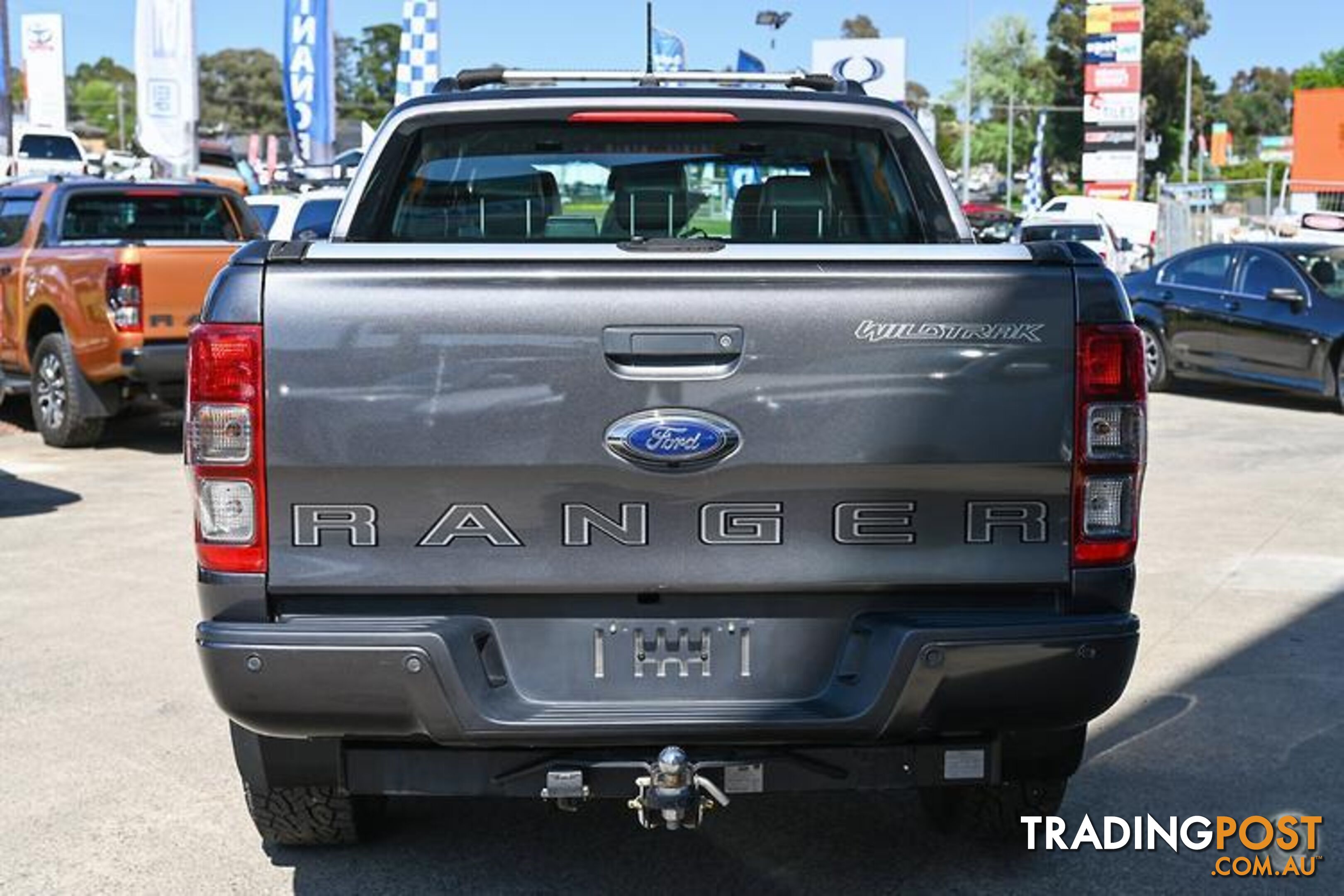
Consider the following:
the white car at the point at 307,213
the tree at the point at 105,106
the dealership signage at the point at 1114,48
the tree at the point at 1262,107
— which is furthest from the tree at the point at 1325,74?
the white car at the point at 307,213

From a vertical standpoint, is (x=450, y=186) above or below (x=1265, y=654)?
above

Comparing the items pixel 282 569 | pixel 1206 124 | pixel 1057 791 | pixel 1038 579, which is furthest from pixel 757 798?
pixel 1206 124

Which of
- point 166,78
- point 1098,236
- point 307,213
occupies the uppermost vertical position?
point 166,78

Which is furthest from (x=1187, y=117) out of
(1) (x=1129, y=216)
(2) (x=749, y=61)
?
(2) (x=749, y=61)

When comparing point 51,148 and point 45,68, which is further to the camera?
point 45,68

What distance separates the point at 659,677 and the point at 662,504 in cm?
37

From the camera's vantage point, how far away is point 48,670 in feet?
21.4

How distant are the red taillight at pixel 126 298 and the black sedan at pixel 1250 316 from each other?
9436 millimetres

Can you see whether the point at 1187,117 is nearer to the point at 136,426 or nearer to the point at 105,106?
the point at 136,426

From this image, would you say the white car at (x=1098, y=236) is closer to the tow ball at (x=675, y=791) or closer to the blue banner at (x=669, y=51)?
the blue banner at (x=669, y=51)

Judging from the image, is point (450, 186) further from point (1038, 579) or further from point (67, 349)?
point (67, 349)

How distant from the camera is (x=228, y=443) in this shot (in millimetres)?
3553

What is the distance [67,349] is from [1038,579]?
1008cm

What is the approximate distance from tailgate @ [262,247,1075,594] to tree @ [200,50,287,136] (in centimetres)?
13685
